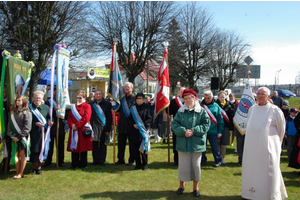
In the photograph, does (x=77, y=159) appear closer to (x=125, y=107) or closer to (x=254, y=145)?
(x=125, y=107)

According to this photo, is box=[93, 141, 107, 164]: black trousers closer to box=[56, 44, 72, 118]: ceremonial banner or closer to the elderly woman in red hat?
box=[56, 44, 72, 118]: ceremonial banner

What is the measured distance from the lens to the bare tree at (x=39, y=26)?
1492 cm

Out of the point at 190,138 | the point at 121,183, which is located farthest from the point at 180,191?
the point at 121,183

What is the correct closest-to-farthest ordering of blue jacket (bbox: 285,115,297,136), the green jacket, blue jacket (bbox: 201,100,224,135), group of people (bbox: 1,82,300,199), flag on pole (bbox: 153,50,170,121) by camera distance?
group of people (bbox: 1,82,300,199), the green jacket, blue jacket (bbox: 201,100,224,135), flag on pole (bbox: 153,50,170,121), blue jacket (bbox: 285,115,297,136)

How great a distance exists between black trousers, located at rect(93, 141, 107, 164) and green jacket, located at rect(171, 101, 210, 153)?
297cm

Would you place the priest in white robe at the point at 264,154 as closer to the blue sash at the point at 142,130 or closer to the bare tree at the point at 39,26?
the blue sash at the point at 142,130

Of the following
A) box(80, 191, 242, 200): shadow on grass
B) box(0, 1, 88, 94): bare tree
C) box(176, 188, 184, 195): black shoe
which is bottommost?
box(80, 191, 242, 200): shadow on grass

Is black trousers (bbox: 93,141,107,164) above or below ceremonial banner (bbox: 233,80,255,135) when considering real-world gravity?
below

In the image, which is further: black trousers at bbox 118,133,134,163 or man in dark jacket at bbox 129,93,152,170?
black trousers at bbox 118,133,134,163

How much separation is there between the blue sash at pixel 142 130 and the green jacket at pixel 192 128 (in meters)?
1.67

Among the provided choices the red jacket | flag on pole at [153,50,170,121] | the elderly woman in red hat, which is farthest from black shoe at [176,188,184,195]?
the red jacket

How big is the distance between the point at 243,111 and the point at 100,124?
392cm

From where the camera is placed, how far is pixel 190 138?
15.4 ft

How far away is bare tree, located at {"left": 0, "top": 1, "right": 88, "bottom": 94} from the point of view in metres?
Answer: 14.9
